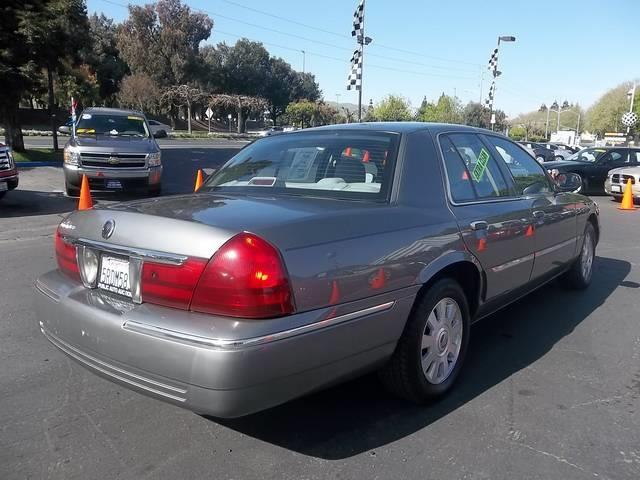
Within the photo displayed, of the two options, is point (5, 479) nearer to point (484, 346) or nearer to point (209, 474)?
point (209, 474)

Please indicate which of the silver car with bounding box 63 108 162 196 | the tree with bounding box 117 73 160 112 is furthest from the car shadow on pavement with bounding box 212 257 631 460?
the tree with bounding box 117 73 160 112

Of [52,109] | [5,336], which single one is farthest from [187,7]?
[5,336]

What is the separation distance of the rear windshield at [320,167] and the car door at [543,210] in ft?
4.34

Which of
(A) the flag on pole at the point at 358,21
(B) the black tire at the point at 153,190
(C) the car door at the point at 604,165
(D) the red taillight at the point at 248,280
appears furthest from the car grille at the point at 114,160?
(A) the flag on pole at the point at 358,21

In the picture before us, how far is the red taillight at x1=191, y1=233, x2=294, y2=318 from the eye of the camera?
2.41 metres

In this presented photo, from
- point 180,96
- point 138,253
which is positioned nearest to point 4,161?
point 138,253

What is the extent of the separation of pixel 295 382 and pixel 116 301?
978 millimetres

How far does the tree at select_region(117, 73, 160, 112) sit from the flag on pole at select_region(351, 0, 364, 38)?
3776 cm

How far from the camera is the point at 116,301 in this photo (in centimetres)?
278

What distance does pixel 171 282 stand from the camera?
101 inches

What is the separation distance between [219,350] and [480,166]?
255 centimetres

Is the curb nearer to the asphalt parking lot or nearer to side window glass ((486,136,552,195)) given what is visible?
the asphalt parking lot

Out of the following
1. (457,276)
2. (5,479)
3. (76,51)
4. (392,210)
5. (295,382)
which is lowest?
(5,479)

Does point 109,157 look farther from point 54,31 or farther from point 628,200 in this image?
point 628,200
